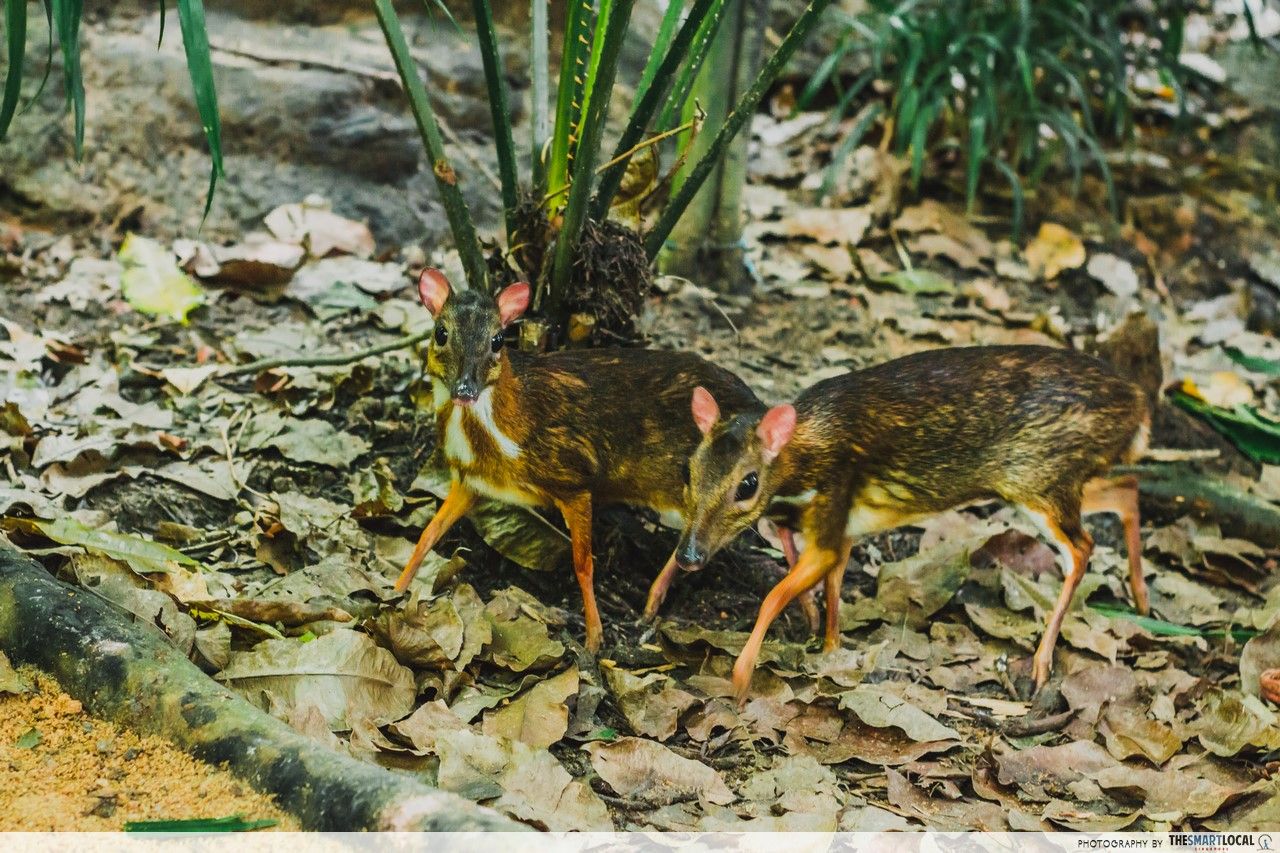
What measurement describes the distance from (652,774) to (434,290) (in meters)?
1.65

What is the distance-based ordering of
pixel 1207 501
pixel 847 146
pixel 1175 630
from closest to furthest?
pixel 1175 630, pixel 1207 501, pixel 847 146

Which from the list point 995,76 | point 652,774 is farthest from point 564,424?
point 995,76

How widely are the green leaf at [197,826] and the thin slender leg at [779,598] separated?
5.61 feet

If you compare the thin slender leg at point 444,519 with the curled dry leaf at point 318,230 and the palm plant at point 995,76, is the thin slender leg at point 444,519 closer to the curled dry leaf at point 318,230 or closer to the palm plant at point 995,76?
the curled dry leaf at point 318,230

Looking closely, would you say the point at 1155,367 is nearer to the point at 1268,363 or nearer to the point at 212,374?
the point at 1268,363

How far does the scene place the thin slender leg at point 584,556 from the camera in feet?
13.9

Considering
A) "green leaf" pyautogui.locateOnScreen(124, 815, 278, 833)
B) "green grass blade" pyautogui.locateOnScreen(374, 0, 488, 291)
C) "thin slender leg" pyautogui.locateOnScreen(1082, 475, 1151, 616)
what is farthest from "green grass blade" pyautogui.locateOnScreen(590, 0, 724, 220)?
"green leaf" pyautogui.locateOnScreen(124, 815, 278, 833)

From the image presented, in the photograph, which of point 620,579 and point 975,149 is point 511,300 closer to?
point 620,579

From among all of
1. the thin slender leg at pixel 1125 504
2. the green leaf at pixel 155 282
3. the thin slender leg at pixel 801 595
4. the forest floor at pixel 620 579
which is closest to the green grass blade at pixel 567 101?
the forest floor at pixel 620 579

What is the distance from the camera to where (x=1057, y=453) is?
4.69 meters

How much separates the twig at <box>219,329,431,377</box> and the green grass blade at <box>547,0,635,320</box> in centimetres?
57

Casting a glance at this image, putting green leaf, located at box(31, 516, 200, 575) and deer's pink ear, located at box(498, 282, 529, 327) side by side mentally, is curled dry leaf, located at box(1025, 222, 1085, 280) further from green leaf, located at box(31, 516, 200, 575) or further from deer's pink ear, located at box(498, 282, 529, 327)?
green leaf, located at box(31, 516, 200, 575)

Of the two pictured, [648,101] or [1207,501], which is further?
[1207,501]

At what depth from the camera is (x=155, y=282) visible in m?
5.67
